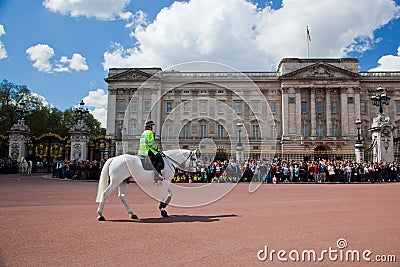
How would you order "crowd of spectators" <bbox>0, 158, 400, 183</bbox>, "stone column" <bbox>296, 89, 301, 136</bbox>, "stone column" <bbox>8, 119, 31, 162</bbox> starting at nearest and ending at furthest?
"crowd of spectators" <bbox>0, 158, 400, 183</bbox> < "stone column" <bbox>8, 119, 31, 162</bbox> < "stone column" <bbox>296, 89, 301, 136</bbox>

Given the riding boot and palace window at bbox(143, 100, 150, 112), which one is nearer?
the riding boot

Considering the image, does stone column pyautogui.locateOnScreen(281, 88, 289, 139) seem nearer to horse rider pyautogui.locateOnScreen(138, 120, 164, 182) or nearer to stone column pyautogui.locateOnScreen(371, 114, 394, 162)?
stone column pyautogui.locateOnScreen(371, 114, 394, 162)

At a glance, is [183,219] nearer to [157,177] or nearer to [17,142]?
[157,177]

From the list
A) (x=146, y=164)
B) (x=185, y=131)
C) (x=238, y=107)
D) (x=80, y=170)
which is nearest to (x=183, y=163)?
(x=146, y=164)

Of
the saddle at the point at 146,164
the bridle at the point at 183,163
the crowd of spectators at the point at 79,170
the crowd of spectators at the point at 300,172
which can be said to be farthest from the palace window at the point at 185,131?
the saddle at the point at 146,164

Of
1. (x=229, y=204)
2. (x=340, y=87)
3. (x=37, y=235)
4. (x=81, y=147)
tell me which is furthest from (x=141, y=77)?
(x=37, y=235)

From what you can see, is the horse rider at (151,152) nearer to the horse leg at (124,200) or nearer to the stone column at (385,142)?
the horse leg at (124,200)

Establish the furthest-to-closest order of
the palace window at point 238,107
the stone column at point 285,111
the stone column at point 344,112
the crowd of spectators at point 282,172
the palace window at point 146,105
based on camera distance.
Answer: the palace window at point 146,105 → the stone column at point 285,111 → the stone column at point 344,112 → the palace window at point 238,107 → the crowd of spectators at point 282,172

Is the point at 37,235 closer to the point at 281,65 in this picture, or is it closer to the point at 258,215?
the point at 258,215

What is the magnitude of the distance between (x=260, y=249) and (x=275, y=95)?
176 ft

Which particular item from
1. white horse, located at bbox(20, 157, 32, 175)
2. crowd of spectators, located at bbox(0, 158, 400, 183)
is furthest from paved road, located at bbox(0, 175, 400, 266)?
white horse, located at bbox(20, 157, 32, 175)

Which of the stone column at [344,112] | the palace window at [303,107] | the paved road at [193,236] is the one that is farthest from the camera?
the palace window at [303,107]

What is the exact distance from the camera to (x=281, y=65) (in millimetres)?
56719

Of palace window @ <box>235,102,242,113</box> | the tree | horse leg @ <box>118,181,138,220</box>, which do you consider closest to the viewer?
horse leg @ <box>118,181,138,220</box>
